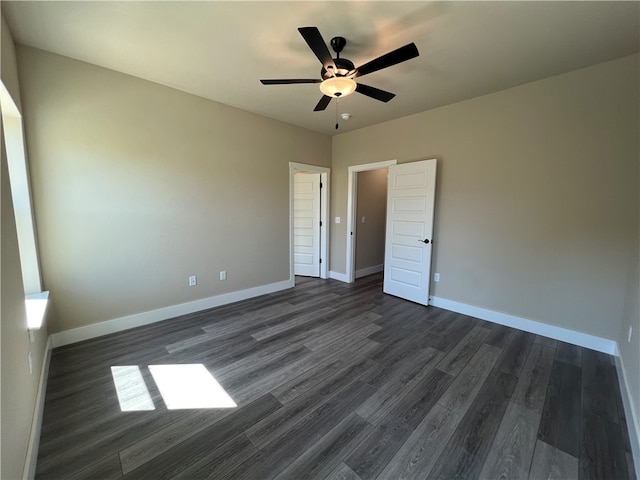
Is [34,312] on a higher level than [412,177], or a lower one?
lower

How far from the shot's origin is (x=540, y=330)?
2.91 metres

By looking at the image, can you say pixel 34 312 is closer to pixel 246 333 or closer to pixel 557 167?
pixel 246 333

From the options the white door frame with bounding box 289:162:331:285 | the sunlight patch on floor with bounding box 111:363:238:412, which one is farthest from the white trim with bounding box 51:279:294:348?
the white door frame with bounding box 289:162:331:285

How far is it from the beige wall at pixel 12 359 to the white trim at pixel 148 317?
112cm

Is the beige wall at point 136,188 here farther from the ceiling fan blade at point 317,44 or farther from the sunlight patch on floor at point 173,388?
the ceiling fan blade at point 317,44

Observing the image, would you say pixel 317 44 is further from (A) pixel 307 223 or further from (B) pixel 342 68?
(A) pixel 307 223

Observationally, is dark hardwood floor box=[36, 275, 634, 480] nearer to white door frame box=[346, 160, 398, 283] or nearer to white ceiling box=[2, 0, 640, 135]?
white door frame box=[346, 160, 398, 283]

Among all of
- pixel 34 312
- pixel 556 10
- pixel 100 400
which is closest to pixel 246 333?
pixel 100 400

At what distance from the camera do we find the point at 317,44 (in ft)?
5.51

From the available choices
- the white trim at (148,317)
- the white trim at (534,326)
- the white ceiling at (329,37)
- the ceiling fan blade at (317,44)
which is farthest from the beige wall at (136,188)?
the white trim at (534,326)

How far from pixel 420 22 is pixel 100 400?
370cm

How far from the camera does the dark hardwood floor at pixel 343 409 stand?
1.44 metres

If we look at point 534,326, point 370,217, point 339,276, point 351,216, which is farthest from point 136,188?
point 534,326

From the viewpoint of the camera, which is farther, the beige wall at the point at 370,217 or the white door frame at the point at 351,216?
the beige wall at the point at 370,217
